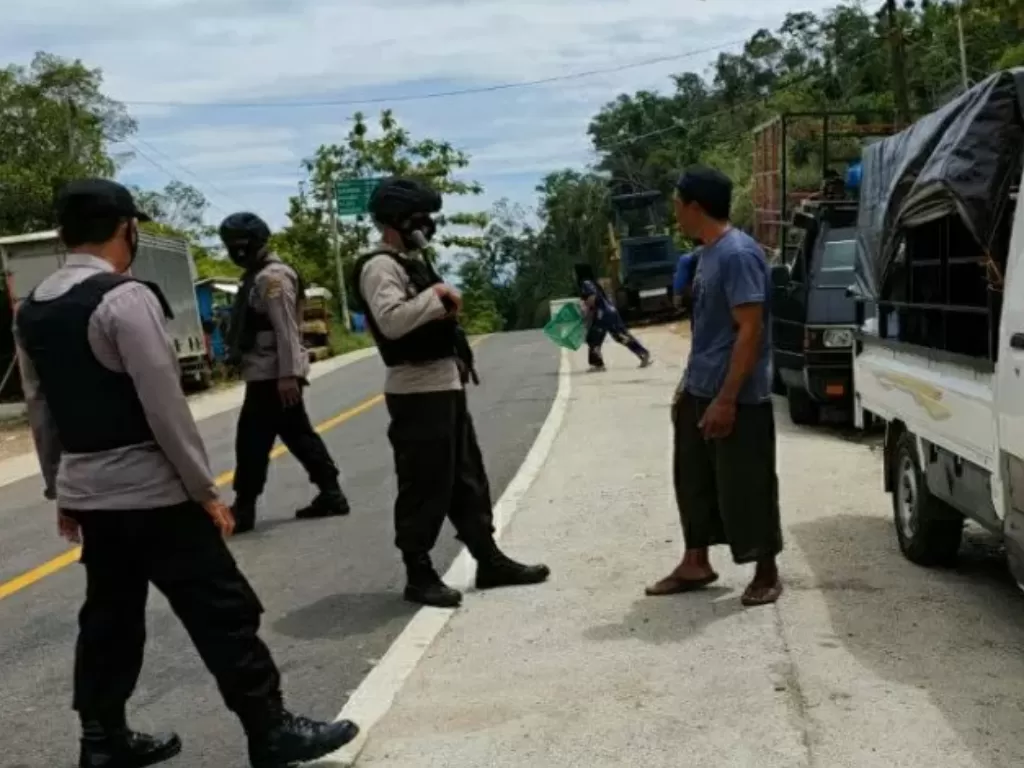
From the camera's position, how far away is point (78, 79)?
36.2 metres

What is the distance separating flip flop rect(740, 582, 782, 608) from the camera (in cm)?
586

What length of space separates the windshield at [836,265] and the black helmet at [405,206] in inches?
253

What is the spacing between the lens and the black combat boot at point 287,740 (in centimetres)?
415

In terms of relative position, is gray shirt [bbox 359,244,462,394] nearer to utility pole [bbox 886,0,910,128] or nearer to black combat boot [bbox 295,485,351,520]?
black combat boot [bbox 295,485,351,520]

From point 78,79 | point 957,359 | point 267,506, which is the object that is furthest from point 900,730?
point 78,79

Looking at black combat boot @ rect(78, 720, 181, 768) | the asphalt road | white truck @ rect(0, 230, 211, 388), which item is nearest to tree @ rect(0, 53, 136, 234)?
→ white truck @ rect(0, 230, 211, 388)

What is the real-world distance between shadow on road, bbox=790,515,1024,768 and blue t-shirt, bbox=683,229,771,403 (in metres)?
1.08

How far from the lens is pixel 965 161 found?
5.29m

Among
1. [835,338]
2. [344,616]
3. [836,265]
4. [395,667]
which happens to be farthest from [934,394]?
[836,265]

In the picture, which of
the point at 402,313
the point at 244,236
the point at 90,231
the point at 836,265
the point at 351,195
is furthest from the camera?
the point at 351,195

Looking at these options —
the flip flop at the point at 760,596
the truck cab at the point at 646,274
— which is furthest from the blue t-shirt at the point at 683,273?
the truck cab at the point at 646,274

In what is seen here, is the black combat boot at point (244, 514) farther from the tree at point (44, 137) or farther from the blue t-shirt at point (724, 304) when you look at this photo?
the tree at point (44, 137)

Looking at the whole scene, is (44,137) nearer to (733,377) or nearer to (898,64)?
(898,64)

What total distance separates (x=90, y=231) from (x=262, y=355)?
4.38 metres
